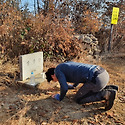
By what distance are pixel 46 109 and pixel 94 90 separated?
104 cm

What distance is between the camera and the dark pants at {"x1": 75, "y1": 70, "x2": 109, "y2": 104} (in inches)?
107

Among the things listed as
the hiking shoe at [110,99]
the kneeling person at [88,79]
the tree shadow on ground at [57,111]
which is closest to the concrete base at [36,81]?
the tree shadow on ground at [57,111]

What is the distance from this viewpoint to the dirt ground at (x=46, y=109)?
98.3 inches

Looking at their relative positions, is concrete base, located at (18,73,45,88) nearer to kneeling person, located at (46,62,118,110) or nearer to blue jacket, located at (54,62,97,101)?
kneeling person, located at (46,62,118,110)

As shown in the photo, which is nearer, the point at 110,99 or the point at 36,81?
the point at 110,99

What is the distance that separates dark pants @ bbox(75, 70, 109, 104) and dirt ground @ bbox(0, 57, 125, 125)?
0.59ft

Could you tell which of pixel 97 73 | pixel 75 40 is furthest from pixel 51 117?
pixel 75 40

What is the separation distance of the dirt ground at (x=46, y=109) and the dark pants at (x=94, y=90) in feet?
0.59

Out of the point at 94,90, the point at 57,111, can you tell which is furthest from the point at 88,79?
the point at 57,111

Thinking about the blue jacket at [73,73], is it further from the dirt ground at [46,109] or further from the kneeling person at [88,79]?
the dirt ground at [46,109]

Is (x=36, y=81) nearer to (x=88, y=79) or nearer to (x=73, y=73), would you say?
(x=73, y=73)

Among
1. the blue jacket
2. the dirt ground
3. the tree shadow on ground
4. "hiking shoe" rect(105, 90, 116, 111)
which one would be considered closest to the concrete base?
the dirt ground

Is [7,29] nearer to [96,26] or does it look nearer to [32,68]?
[32,68]

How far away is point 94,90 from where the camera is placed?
283cm
